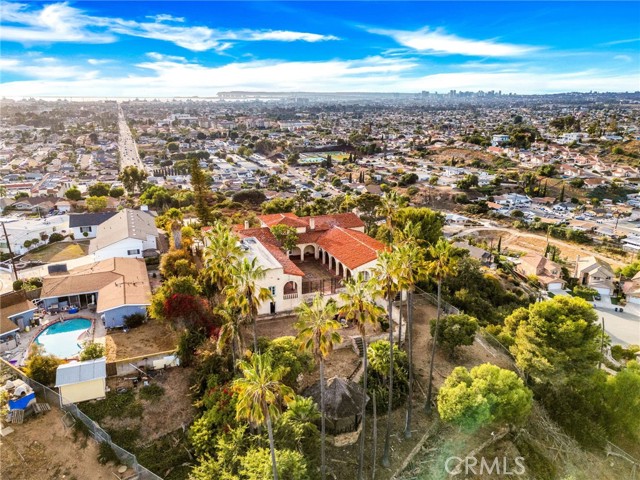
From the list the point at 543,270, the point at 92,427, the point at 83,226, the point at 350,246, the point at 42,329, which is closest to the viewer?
the point at 92,427

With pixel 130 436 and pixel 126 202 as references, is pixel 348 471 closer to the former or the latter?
pixel 130 436

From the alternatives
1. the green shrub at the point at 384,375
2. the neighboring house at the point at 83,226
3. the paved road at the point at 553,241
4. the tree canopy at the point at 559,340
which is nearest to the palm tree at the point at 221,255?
the green shrub at the point at 384,375

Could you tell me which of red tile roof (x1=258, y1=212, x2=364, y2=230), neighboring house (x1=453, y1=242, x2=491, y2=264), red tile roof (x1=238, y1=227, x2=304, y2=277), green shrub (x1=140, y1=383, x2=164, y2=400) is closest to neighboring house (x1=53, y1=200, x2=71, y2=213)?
red tile roof (x1=258, y1=212, x2=364, y2=230)

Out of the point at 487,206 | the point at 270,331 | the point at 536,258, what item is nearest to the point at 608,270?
the point at 536,258

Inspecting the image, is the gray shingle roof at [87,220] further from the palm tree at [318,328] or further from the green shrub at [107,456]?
the palm tree at [318,328]

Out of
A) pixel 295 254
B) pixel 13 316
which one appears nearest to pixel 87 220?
pixel 13 316

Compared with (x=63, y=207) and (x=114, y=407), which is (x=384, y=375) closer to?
(x=114, y=407)

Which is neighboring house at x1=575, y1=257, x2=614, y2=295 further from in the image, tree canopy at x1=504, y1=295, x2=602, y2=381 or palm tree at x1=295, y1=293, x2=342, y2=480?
palm tree at x1=295, y1=293, x2=342, y2=480
